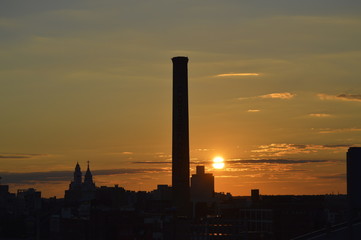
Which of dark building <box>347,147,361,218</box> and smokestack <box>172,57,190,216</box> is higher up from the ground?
smokestack <box>172,57,190,216</box>

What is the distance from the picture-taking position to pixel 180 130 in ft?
559

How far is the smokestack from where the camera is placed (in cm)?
16900

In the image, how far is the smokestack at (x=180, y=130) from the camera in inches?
6654

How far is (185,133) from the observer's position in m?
170

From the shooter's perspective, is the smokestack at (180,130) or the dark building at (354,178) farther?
the smokestack at (180,130)

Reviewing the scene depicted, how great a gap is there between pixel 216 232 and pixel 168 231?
51.2 ft

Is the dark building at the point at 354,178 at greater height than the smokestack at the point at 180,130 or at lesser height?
lesser

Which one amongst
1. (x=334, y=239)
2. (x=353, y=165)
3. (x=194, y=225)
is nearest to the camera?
(x=353, y=165)

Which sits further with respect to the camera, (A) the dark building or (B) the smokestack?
(B) the smokestack

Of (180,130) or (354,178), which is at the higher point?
(180,130)

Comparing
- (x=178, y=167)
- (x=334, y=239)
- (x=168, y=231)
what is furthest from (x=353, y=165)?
(x=168, y=231)

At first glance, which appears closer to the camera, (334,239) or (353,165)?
(353,165)

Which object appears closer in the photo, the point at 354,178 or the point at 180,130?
the point at 354,178

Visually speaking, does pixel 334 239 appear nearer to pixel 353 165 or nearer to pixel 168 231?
pixel 353 165
